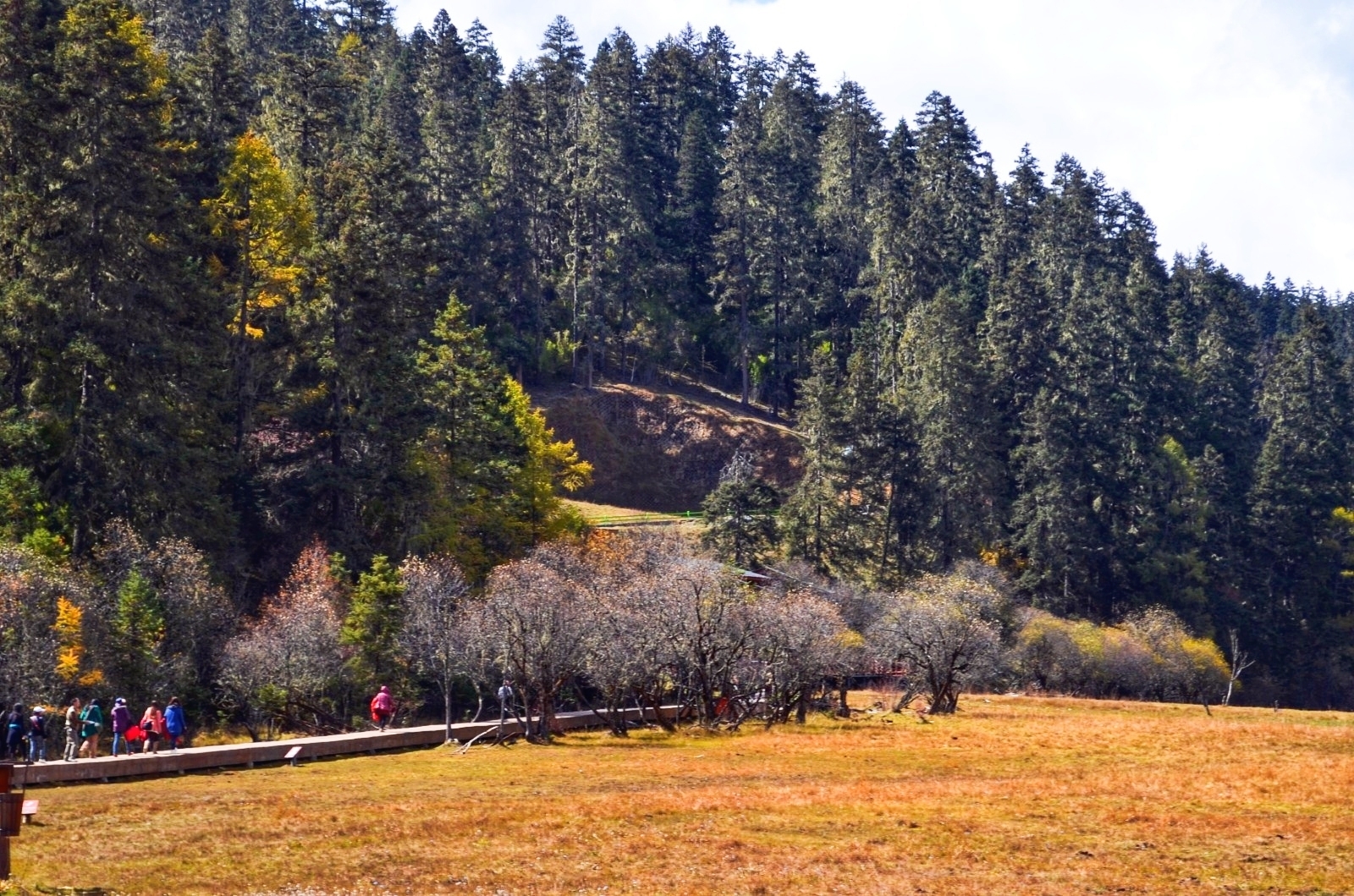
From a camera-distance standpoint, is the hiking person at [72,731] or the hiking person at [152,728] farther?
the hiking person at [152,728]

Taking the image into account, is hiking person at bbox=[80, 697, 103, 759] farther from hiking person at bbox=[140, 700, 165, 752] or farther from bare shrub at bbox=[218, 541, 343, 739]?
bare shrub at bbox=[218, 541, 343, 739]

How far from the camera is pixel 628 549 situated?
72.1 metres

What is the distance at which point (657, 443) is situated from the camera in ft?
344

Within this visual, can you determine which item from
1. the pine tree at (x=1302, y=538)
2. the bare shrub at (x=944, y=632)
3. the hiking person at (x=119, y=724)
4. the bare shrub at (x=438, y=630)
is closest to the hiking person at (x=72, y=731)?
the hiking person at (x=119, y=724)

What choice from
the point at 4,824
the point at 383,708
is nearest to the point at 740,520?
the point at 383,708

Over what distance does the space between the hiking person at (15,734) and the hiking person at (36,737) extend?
0.19 metres

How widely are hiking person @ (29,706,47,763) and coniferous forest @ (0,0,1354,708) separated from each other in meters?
7.77

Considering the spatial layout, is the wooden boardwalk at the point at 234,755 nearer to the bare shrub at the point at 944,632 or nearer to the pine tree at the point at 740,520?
the bare shrub at the point at 944,632

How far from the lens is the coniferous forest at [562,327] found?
54.7 metres

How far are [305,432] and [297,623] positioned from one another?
1844cm

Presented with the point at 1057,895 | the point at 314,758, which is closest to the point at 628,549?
the point at 314,758

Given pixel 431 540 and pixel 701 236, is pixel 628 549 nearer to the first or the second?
pixel 431 540

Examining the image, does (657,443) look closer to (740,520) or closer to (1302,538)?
(740,520)

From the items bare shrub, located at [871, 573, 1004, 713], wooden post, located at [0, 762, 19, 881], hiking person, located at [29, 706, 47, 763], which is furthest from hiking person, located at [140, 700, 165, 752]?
bare shrub, located at [871, 573, 1004, 713]
